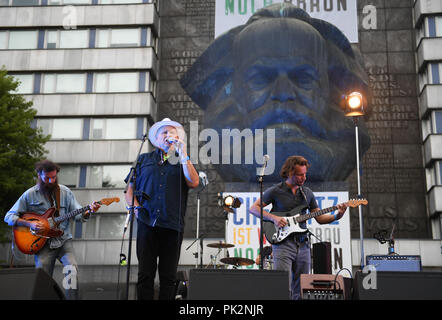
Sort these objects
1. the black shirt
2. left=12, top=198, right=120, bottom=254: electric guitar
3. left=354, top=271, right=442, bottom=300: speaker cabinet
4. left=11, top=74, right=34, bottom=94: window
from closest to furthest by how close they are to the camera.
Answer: left=354, top=271, right=442, bottom=300: speaker cabinet → left=12, top=198, right=120, bottom=254: electric guitar → the black shirt → left=11, top=74, right=34, bottom=94: window

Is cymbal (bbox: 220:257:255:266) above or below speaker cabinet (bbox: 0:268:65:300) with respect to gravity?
above

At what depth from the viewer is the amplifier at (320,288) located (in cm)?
649

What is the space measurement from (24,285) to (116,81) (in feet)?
81.8

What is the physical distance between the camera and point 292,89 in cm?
2203

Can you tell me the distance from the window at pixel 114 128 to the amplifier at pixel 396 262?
18558 mm

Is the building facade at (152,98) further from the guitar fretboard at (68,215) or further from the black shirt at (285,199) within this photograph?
the black shirt at (285,199)

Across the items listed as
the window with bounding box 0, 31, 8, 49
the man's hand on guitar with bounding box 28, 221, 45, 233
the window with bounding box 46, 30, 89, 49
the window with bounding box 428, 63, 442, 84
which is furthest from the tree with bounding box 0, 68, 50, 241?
the window with bounding box 428, 63, 442, 84

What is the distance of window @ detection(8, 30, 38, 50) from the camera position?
28.2 metres

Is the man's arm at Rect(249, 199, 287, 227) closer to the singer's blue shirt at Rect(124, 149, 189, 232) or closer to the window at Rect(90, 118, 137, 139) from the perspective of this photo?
the singer's blue shirt at Rect(124, 149, 189, 232)

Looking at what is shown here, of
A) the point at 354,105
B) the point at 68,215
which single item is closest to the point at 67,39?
the point at 354,105

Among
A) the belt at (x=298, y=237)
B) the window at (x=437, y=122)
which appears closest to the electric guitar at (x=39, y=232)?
the belt at (x=298, y=237)

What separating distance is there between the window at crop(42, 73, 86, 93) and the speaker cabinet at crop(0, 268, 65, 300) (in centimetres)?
2503

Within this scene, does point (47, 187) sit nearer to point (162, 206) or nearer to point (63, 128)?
point (162, 206)

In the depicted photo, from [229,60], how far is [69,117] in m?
9.42
